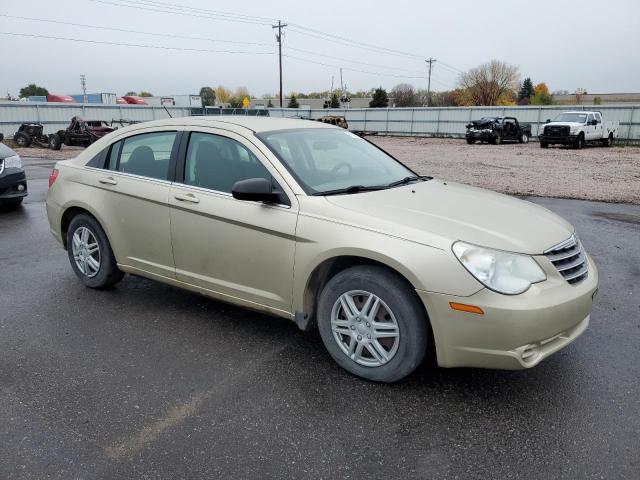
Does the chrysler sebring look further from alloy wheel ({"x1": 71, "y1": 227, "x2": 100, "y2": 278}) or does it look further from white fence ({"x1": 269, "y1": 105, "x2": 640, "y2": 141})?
white fence ({"x1": 269, "y1": 105, "x2": 640, "y2": 141})

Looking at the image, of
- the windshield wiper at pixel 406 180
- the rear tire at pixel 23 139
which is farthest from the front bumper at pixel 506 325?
the rear tire at pixel 23 139

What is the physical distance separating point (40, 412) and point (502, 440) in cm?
256

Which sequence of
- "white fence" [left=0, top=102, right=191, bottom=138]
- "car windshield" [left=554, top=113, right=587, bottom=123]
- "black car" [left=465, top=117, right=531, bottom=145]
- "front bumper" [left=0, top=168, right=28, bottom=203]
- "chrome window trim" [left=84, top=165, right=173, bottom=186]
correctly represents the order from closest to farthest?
1. "chrome window trim" [left=84, top=165, right=173, bottom=186]
2. "front bumper" [left=0, top=168, right=28, bottom=203]
3. "car windshield" [left=554, top=113, right=587, bottom=123]
4. "white fence" [left=0, top=102, right=191, bottom=138]
5. "black car" [left=465, top=117, right=531, bottom=145]

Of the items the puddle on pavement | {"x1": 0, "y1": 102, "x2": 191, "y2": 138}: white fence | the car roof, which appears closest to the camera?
the car roof

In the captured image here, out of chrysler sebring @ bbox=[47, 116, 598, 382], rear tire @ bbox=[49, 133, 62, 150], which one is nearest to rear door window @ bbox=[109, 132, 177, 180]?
chrysler sebring @ bbox=[47, 116, 598, 382]

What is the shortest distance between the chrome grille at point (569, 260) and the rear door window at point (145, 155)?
114 inches

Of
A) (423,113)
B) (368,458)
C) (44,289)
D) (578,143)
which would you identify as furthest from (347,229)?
(423,113)

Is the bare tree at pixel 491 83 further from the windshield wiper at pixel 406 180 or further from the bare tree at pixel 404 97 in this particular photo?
the windshield wiper at pixel 406 180

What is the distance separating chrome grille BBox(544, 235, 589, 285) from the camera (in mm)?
3104

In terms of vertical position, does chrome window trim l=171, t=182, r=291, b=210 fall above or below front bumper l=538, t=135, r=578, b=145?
above

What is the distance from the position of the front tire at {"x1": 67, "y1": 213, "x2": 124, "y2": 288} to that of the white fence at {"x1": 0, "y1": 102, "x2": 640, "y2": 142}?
28.7 m

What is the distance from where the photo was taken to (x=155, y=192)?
165 inches

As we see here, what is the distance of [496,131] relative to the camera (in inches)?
1227

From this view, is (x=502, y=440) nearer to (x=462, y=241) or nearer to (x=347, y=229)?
(x=462, y=241)
